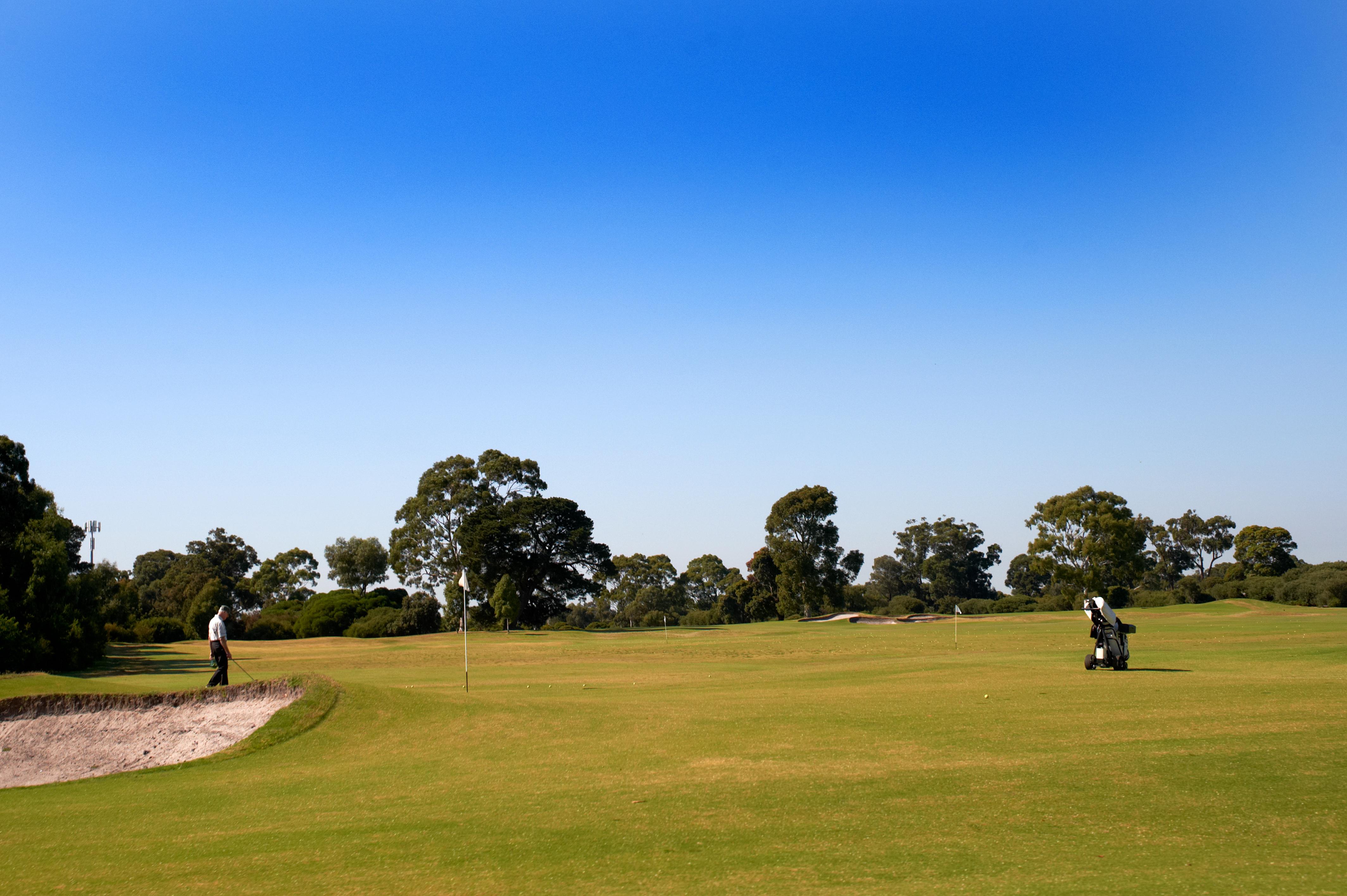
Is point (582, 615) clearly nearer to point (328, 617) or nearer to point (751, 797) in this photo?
point (328, 617)

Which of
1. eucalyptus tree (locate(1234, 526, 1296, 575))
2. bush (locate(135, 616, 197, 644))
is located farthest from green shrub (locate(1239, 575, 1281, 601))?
Result: bush (locate(135, 616, 197, 644))

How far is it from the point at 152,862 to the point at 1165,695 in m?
16.2

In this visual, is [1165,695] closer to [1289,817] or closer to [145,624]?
[1289,817]

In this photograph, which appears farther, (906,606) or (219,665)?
(906,606)

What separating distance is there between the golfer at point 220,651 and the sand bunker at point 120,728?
51 cm

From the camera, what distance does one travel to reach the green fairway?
7359 millimetres

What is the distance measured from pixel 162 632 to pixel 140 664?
29.5 m

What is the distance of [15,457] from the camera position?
40.9 metres

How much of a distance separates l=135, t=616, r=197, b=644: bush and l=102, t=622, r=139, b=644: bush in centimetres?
49

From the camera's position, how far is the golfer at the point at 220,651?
17.3 meters

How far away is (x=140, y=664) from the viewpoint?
40.2m

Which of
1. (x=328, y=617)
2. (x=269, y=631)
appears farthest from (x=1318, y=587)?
(x=269, y=631)

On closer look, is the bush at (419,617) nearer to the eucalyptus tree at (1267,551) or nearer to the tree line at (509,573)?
the tree line at (509,573)

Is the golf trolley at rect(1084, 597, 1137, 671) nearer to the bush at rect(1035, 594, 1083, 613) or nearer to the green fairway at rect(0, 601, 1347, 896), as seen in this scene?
the green fairway at rect(0, 601, 1347, 896)
